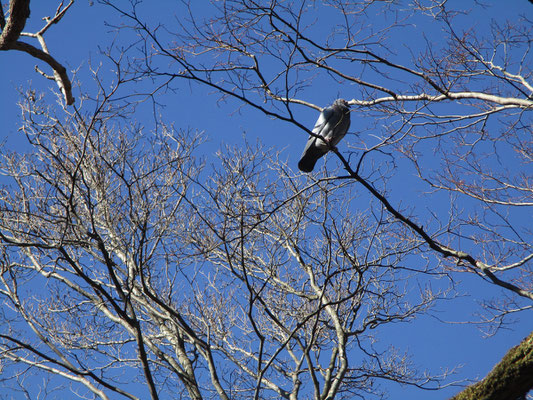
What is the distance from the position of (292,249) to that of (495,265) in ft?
7.58

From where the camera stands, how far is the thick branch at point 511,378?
3.17 m

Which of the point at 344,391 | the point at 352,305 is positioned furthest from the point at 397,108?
the point at 344,391

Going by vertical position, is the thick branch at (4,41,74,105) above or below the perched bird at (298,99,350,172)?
below

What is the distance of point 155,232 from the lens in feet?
17.2

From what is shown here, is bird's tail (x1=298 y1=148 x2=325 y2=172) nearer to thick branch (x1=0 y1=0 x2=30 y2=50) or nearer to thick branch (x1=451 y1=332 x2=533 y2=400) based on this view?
thick branch (x1=451 y1=332 x2=533 y2=400)

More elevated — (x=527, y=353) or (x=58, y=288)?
(x=58, y=288)

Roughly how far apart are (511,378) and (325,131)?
3600mm

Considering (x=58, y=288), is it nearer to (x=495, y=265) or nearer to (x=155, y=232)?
(x=155, y=232)

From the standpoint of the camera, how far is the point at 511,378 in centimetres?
319

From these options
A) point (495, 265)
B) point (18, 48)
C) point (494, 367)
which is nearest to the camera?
point (18, 48)

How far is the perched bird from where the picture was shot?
5916 mm

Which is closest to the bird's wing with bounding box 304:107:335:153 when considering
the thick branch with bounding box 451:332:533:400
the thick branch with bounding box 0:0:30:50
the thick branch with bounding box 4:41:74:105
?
the thick branch with bounding box 4:41:74:105

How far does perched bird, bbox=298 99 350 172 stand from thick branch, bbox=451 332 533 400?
2.97 m

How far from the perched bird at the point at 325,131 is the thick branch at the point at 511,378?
297cm
